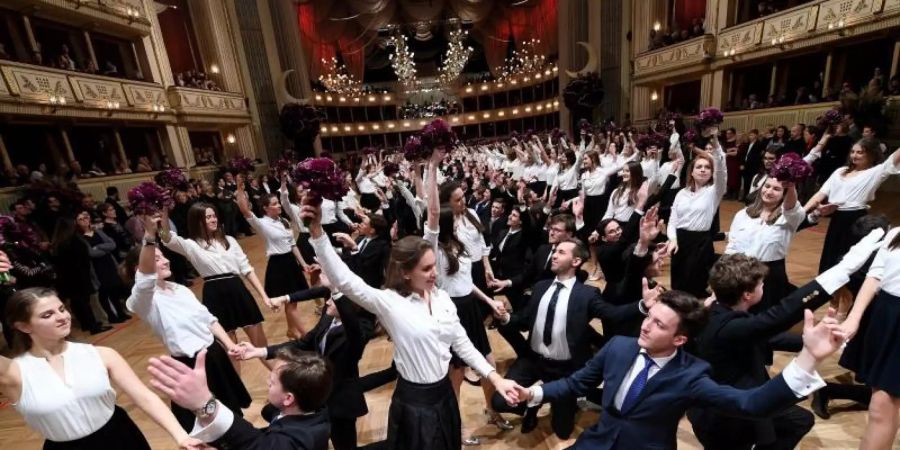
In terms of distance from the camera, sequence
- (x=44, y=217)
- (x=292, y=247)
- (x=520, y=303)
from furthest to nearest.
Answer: (x=44, y=217) → (x=292, y=247) → (x=520, y=303)

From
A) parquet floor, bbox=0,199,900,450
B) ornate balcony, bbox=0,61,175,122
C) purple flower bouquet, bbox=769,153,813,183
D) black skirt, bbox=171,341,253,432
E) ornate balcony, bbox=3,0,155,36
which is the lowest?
parquet floor, bbox=0,199,900,450

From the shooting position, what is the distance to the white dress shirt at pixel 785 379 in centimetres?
122

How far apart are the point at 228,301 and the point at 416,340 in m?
2.22

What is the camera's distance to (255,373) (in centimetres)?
404

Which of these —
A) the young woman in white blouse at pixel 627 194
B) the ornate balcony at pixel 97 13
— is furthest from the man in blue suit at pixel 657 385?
the ornate balcony at pixel 97 13

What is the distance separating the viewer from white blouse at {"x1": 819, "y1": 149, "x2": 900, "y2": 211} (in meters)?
3.36

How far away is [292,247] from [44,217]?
15.3 ft

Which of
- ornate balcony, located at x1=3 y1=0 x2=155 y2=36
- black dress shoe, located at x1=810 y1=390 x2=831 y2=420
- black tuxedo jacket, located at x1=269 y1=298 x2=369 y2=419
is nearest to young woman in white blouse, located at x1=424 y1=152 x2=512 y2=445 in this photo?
black tuxedo jacket, located at x1=269 y1=298 x2=369 y2=419

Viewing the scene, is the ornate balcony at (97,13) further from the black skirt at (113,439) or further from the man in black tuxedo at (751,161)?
the man in black tuxedo at (751,161)

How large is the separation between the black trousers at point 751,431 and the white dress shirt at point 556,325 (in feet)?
2.80

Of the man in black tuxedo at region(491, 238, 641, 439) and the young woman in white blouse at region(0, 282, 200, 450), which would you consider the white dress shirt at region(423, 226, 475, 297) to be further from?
→ the young woman in white blouse at region(0, 282, 200, 450)

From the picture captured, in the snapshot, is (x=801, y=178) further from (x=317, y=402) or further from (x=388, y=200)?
(x=388, y=200)

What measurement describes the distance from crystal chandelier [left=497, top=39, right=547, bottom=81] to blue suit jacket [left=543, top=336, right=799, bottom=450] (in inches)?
829

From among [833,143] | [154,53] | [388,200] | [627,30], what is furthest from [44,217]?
[627,30]
